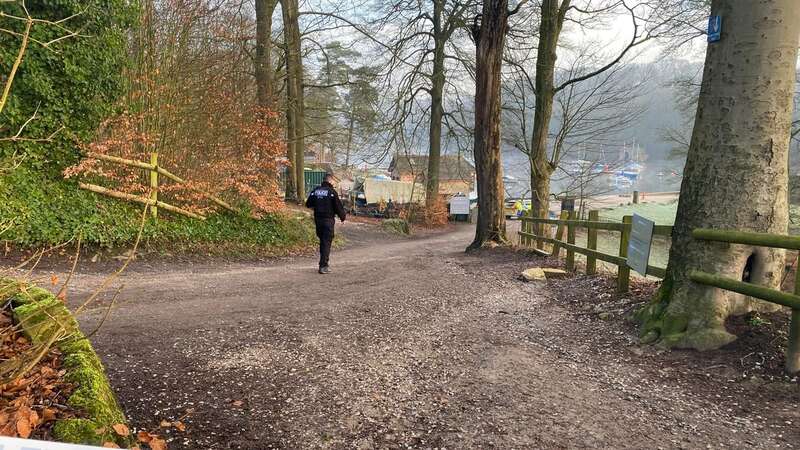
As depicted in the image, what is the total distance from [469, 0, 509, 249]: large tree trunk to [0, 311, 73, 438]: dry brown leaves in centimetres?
1018

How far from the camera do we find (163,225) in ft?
32.3

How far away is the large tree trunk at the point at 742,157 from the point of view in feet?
13.3

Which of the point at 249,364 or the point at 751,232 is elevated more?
the point at 751,232

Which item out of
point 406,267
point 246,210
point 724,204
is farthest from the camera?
point 246,210

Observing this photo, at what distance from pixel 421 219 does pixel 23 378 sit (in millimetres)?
25309

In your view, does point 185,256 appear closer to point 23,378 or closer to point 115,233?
point 115,233

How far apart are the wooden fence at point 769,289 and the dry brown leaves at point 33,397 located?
4380 millimetres

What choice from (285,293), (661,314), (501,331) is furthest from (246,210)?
(661,314)

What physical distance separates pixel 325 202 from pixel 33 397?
6.71 meters

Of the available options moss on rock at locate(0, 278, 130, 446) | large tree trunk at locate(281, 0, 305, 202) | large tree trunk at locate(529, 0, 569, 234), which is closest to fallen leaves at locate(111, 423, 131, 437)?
moss on rock at locate(0, 278, 130, 446)

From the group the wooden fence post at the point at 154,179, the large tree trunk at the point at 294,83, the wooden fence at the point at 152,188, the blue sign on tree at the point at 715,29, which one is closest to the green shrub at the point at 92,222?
the wooden fence at the point at 152,188

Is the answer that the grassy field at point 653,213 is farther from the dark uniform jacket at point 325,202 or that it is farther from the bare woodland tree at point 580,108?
the dark uniform jacket at point 325,202

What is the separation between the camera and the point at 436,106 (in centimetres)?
2177

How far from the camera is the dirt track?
294cm
